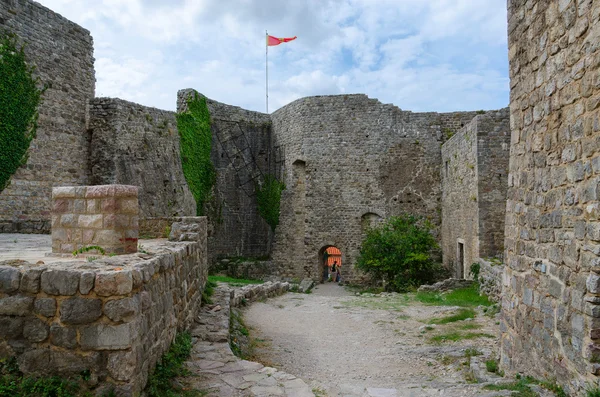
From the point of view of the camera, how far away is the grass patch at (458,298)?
41.6 feet

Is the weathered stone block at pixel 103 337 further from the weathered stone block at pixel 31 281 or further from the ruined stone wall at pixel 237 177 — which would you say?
the ruined stone wall at pixel 237 177

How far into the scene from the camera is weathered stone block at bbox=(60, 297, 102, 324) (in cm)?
387

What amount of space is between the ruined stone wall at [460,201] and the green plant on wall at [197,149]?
10.8 m

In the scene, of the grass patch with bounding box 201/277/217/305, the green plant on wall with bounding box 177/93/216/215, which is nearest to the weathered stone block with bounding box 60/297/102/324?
the grass patch with bounding box 201/277/217/305

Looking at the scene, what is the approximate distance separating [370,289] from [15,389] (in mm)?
17822

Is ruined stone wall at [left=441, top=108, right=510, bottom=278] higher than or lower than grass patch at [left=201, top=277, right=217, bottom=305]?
higher

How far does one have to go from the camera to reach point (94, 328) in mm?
3871

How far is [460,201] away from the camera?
56.7 ft

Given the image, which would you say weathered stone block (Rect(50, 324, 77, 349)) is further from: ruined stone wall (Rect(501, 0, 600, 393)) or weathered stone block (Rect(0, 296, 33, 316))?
ruined stone wall (Rect(501, 0, 600, 393))

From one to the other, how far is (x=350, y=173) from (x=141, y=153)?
964 cm

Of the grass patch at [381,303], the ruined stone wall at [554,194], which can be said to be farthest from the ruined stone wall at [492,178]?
the ruined stone wall at [554,194]

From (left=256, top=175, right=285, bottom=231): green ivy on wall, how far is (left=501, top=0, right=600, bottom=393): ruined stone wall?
712 inches

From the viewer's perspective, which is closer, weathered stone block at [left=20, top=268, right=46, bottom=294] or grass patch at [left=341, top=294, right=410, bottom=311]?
weathered stone block at [left=20, top=268, right=46, bottom=294]

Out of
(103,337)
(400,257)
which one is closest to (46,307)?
(103,337)
